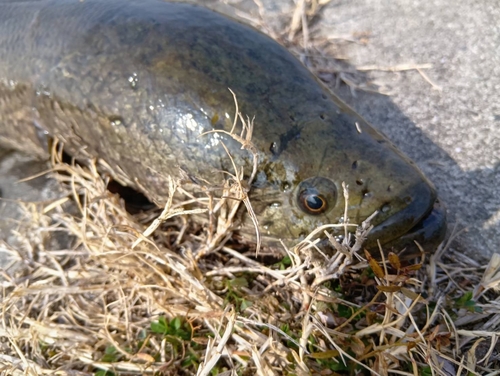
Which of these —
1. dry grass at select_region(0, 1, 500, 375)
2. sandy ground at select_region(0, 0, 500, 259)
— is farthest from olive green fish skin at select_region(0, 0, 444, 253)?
sandy ground at select_region(0, 0, 500, 259)

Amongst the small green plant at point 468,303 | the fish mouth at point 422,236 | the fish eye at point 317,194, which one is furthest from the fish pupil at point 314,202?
the small green plant at point 468,303

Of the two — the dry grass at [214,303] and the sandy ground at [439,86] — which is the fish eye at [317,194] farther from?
the sandy ground at [439,86]

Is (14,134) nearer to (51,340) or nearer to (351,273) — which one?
(51,340)

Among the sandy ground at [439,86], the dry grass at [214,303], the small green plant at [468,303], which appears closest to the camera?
the dry grass at [214,303]

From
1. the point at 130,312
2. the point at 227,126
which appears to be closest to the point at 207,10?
the point at 227,126

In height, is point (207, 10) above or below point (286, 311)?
above

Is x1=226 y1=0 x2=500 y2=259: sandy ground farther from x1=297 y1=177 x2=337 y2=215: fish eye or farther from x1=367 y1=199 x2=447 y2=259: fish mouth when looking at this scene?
x1=297 y1=177 x2=337 y2=215: fish eye
